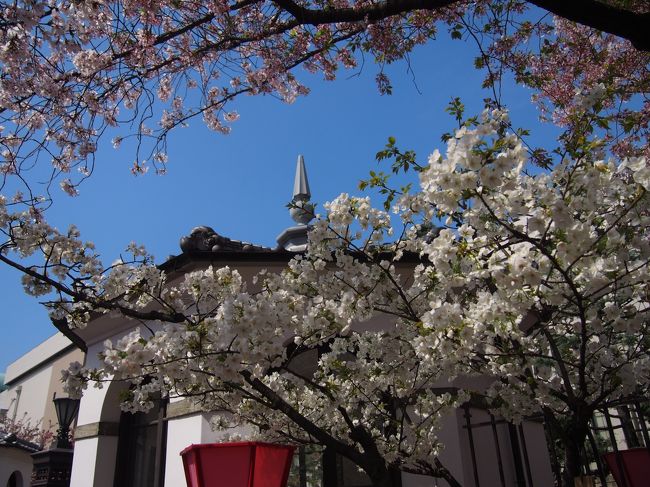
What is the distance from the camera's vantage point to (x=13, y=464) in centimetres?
1356

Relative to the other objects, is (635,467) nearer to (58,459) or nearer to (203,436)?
(203,436)

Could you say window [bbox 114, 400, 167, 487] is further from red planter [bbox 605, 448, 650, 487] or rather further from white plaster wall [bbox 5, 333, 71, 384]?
white plaster wall [bbox 5, 333, 71, 384]

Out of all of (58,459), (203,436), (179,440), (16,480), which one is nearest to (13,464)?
(16,480)

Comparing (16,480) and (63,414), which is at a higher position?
(63,414)

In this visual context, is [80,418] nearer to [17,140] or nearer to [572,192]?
[17,140]

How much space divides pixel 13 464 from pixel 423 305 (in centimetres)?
1356

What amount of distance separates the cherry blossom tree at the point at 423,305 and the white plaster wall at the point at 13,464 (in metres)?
11.1

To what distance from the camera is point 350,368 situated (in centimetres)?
472

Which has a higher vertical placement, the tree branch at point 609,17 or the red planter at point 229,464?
the tree branch at point 609,17

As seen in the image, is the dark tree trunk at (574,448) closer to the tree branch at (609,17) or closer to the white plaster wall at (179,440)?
the tree branch at (609,17)

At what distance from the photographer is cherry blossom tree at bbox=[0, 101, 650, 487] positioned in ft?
10.0

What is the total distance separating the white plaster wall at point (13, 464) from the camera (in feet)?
43.1

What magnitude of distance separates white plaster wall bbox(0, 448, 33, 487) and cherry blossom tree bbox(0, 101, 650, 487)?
11.1m

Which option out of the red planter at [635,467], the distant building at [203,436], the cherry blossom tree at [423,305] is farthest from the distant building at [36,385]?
the red planter at [635,467]
